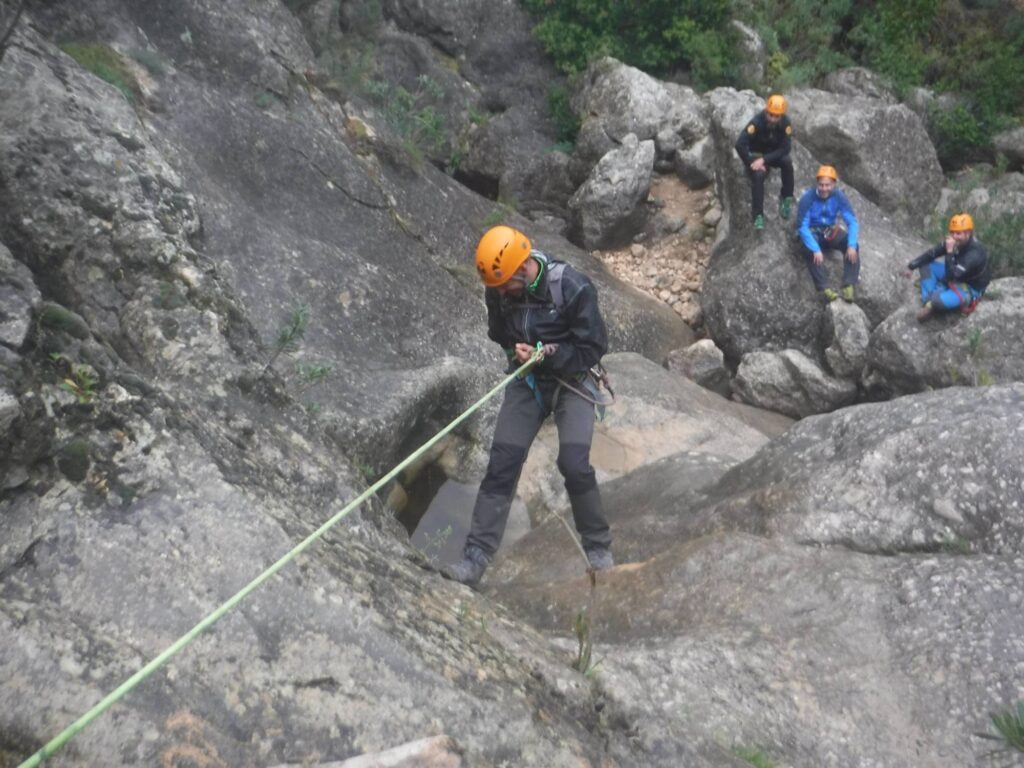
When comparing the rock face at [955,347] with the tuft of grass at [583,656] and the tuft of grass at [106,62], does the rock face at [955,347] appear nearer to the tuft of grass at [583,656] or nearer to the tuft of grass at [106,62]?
the tuft of grass at [583,656]

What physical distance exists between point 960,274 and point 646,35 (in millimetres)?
8752

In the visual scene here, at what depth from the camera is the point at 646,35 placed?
1680 cm

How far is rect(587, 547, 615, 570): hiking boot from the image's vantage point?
18.5ft

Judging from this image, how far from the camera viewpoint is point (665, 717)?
373 cm

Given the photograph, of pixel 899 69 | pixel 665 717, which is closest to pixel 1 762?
pixel 665 717

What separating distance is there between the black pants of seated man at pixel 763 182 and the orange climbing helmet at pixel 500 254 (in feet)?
28.9

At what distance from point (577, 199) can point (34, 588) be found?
1311 cm

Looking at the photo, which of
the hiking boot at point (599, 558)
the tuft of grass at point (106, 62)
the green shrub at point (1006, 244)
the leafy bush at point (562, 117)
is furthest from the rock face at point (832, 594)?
the leafy bush at point (562, 117)

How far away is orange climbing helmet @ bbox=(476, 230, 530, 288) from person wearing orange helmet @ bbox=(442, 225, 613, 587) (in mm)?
13

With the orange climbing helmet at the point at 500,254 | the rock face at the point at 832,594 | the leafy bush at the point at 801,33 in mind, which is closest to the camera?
the rock face at the point at 832,594

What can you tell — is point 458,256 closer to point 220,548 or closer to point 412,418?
point 412,418

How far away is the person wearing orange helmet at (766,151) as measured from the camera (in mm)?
12680

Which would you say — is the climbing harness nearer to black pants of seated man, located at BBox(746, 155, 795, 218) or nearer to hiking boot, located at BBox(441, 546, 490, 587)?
black pants of seated man, located at BBox(746, 155, 795, 218)

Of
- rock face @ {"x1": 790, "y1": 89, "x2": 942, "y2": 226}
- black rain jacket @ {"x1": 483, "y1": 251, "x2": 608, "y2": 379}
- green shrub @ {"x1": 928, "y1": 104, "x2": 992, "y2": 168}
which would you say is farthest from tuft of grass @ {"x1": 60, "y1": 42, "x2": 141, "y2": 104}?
green shrub @ {"x1": 928, "y1": 104, "x2": 992, "y2": 168}
